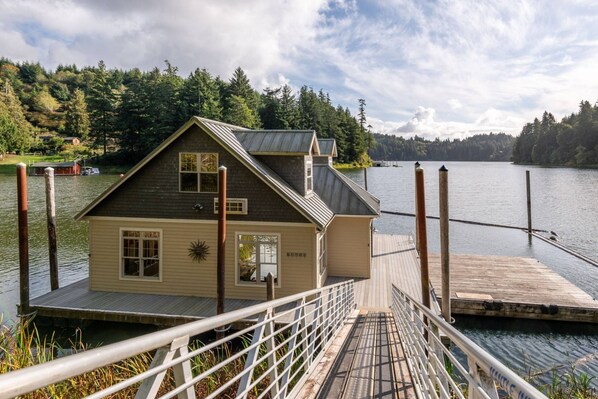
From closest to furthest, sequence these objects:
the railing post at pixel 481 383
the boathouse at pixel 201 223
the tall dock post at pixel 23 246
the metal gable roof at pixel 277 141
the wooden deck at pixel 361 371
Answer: the railing post at pixel 481 383, the wooden deck at pixel 361 371, the tall dock post at pixel 23 246, the boathouse at pixel 201 223, the metal gable roof at pixel 277 141

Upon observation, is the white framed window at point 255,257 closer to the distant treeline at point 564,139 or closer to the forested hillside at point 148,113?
the forested hillside at point 148,113

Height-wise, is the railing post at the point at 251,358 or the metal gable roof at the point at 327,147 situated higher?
the metal gable roof at the point at 327,147

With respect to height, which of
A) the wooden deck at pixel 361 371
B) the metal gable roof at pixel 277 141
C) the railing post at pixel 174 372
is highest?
the metal gable roof at pixel 277 141

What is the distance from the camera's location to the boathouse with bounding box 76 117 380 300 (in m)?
11.9

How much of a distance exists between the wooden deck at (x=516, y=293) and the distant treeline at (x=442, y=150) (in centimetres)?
16600

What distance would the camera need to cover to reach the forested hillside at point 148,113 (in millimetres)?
59062

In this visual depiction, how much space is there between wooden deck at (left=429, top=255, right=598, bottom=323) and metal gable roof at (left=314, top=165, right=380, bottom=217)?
3854 mm

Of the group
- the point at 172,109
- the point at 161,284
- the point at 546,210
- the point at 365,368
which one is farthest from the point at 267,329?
the point at 172,109

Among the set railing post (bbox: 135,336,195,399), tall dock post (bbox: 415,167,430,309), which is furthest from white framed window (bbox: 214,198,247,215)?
railing post (bbox: 135,336,195,399)

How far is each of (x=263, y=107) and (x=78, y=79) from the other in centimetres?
Answer: 7364

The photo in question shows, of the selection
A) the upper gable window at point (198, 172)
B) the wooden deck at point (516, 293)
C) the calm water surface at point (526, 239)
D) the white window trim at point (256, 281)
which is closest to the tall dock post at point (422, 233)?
the calm water surface at point (526, 239)

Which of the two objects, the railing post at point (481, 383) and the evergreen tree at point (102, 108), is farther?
the evergreen tree at point (102, 108)

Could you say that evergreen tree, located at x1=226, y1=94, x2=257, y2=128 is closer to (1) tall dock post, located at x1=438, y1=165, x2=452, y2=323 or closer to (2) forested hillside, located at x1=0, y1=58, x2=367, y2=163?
(2) forested hillside, located at x1=0, y1=58, x2=367, y2=163

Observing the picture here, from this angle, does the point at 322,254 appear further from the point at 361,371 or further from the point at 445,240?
the point at 361,371
